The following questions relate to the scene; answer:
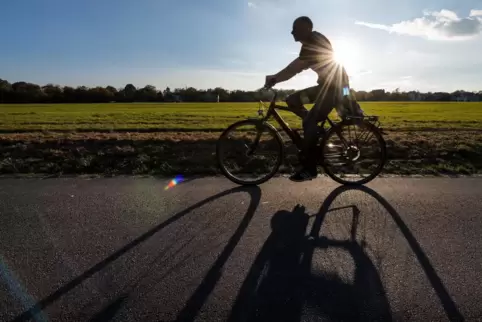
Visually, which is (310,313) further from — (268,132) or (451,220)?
(268,132)

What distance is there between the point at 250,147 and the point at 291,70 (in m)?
1.25

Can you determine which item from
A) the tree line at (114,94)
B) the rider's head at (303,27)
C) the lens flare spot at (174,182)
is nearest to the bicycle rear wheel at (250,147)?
the lens flare spot at (174,182)

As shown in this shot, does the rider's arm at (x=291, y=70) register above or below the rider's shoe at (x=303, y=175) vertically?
above

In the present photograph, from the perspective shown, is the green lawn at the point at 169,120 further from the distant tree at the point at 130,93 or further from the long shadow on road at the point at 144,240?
the distant tree at the point at 130,93

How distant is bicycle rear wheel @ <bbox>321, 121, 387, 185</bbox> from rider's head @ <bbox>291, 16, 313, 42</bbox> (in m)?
1.32

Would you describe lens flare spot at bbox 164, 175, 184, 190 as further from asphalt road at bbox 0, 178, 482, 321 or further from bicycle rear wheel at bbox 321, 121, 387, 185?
bicycle rear wheel at bbox 321, 121, 387, 185

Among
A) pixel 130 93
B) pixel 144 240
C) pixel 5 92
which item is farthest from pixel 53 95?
pixel 144 240

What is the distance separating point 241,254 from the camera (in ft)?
11.1

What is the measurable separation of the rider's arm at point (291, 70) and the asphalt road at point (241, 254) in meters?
1.59

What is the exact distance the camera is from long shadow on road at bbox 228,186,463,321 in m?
2.51

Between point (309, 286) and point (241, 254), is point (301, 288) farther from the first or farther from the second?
point (241, 254)

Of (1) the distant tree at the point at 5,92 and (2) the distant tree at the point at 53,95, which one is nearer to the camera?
(1) the distant tree at the point at 5,92

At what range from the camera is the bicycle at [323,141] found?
18.7ft

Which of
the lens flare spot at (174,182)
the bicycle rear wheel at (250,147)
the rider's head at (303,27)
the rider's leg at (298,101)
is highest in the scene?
the rider's head at (303,27)
